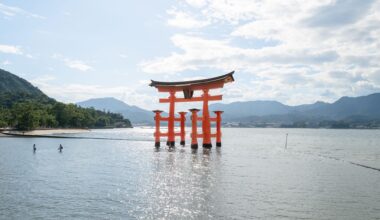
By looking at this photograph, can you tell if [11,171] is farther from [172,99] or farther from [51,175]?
[172,99]

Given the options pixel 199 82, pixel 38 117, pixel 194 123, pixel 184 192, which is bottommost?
pixel 184 192

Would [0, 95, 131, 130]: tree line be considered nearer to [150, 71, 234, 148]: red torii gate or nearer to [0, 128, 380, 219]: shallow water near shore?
[150, 71, 234, 148]: red torii gate

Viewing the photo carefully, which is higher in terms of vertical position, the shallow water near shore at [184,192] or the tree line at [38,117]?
the tree line at [38,117]

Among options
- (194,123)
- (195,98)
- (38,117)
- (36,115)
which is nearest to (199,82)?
(195,98)

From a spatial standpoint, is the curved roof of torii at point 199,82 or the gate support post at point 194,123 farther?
the gate support post at point 194,123

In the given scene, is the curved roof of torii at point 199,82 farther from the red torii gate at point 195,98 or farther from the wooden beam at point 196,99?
the wooden beam at point 196,99

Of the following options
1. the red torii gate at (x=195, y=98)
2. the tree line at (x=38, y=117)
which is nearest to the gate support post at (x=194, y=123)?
the red torii gate at (x=195, y=98)

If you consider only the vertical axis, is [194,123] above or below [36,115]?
below

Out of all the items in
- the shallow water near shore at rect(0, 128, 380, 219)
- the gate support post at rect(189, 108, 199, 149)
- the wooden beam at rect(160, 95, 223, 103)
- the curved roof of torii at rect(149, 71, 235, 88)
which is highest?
the curved roof of torii at rect(149, 71, 235, 88)

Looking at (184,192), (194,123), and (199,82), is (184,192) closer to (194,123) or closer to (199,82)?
(199,82)

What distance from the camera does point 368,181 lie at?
29250 millimetres

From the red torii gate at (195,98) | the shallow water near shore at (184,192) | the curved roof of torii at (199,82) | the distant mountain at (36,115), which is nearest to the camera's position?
the shallow water near shore at (184,192)

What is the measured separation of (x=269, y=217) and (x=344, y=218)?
3818mm

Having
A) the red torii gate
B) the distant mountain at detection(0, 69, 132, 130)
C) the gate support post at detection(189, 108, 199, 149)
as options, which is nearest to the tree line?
the distant mountain at detection(0, 69, 132, 130)
